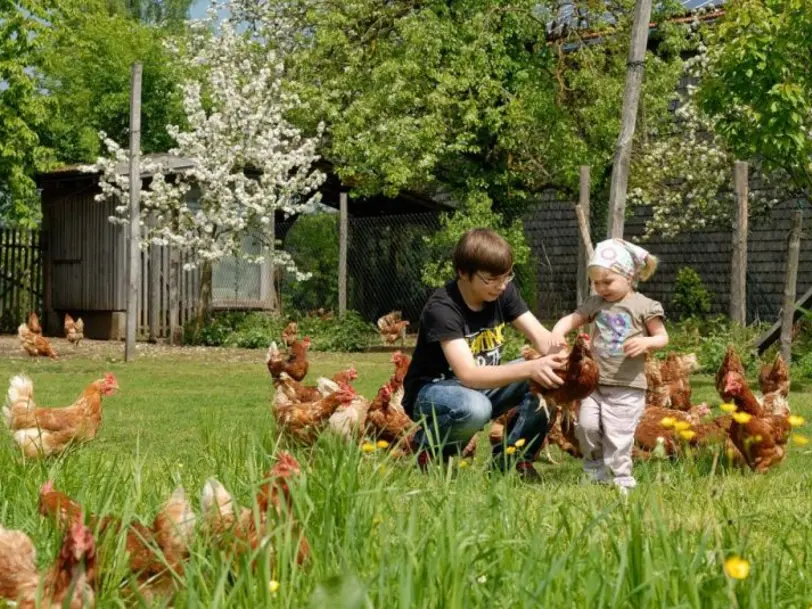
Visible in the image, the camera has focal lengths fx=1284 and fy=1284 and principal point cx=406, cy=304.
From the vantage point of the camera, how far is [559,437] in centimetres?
726

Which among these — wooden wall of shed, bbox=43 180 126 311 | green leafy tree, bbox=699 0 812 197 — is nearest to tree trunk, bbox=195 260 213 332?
wooden wall of shed, bbox=43 180 126 311

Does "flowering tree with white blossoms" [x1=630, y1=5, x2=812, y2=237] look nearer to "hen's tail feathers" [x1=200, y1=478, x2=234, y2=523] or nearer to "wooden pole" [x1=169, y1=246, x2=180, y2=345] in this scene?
"hen's tail feathers" [x1=200, y1=478, x2=234, y2=523]

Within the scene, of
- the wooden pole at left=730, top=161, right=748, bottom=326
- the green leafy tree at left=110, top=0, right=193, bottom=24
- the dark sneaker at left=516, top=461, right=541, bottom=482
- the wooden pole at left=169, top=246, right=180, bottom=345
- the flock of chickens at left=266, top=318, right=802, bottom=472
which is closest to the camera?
the flock of chickens at left=266, top=318, right=802, bottom=472

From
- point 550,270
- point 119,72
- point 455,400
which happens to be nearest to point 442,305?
point 455,400

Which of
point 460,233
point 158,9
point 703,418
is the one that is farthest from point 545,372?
point 158,9

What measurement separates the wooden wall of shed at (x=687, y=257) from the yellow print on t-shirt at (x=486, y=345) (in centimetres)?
1784

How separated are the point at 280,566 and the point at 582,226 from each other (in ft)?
31.6

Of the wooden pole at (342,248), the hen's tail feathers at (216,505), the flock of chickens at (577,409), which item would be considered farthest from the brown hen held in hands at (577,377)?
the wooden pole at (342,248)

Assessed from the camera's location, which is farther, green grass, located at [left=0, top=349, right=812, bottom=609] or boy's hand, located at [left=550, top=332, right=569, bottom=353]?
boy's hand, located at [left=550, top=332, right=569, bottom=353]

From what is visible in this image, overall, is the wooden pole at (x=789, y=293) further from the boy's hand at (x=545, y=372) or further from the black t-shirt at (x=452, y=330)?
the boy's hand at (x=545, y=372)

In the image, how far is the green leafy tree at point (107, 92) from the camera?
36.7 metres

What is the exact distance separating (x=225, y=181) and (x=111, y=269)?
124 inches

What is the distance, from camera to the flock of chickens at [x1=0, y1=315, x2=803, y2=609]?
8.28 feet

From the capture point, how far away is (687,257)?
26594mm
